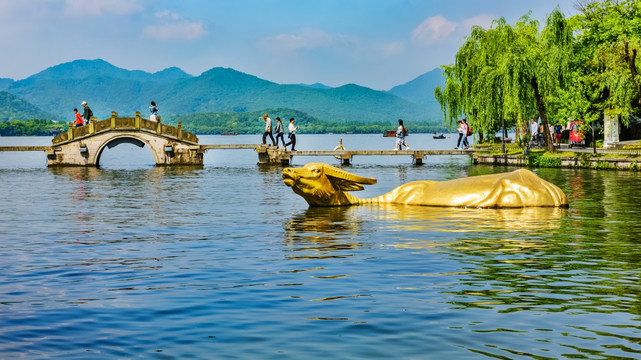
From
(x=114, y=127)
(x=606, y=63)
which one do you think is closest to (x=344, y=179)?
(x=606, y=63)

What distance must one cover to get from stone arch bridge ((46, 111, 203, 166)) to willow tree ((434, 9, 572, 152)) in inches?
876

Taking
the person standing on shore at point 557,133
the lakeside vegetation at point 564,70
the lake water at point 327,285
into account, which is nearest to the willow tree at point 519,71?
the lakeside vegetation at point 564,70

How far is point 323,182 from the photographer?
19.9 metres

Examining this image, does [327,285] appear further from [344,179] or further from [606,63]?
[606,63]

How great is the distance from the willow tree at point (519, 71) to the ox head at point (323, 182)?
29112 mm

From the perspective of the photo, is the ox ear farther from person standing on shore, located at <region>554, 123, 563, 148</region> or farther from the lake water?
person standing on shore, located at <region>554, 123, 563, 148</region>

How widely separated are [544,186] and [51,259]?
1224cm

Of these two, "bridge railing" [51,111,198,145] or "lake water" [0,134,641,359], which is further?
"bridge railing" [51,111,198,145]

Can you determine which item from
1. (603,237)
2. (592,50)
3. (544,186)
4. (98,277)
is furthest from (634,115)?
(98,277)

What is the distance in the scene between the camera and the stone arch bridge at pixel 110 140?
5459 cm

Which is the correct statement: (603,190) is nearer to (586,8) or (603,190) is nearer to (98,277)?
(98,277)

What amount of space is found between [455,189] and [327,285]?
9943 mm

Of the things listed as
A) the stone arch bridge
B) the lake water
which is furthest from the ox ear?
the stone arch bridge

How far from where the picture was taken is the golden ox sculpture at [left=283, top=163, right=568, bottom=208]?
19.1 meters
